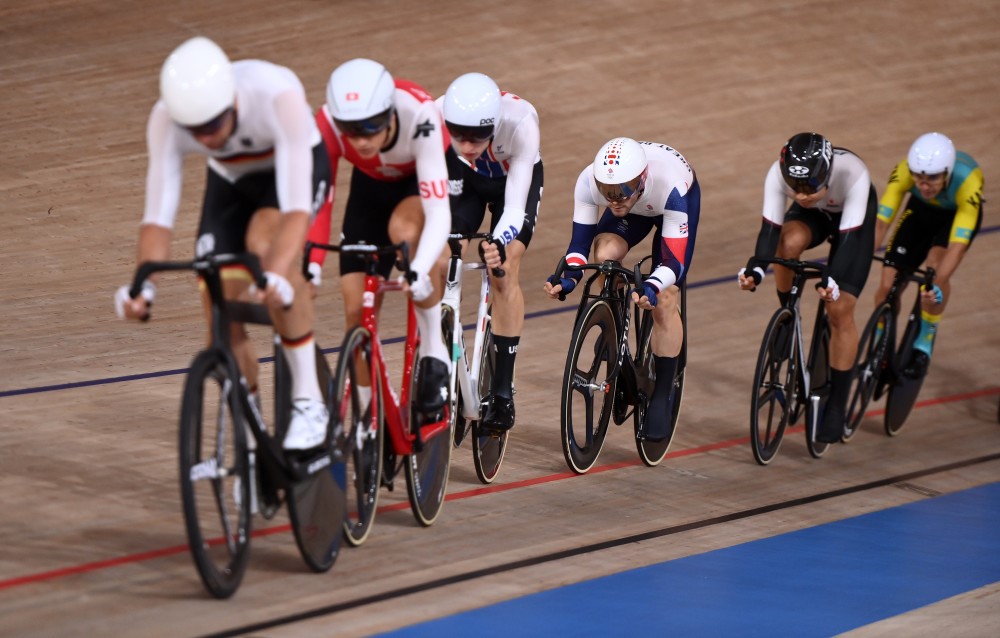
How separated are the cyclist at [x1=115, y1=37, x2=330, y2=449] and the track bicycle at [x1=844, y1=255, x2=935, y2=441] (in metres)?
2.90

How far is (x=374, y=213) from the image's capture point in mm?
4035

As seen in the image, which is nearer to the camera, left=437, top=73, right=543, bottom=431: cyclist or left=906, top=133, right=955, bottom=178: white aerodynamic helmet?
left=437, top=73, right=543, bottom=431: cyclist

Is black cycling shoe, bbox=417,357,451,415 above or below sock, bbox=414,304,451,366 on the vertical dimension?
below

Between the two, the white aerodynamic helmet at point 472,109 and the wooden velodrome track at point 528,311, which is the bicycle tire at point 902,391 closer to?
the wooden velodrome track at point 528,311

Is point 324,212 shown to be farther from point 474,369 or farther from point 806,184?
point 806,184

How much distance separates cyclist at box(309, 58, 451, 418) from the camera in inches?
142

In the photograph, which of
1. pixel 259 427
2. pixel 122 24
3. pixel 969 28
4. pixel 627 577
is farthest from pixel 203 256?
pixel 969 28

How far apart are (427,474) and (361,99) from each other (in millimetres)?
1170

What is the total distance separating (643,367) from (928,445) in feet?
4.86

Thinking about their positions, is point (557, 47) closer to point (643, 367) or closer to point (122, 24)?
point (122, 24)

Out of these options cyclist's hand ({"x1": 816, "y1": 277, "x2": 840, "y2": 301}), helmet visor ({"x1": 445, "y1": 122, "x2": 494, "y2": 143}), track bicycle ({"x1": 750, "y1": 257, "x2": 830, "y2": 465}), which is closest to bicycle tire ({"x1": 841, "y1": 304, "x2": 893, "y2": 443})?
track bicycle ({"x1": 750, "y1": 257, "x2": 830, "y2": 465})

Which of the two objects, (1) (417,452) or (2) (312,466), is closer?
(2) (312,466)

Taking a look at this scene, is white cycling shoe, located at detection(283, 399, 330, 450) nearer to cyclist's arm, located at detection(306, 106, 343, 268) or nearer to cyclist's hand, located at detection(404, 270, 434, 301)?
cyclist's hand, located at detection(404, 270, 434, 301)

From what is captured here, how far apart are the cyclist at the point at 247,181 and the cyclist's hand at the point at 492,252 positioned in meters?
0.83
